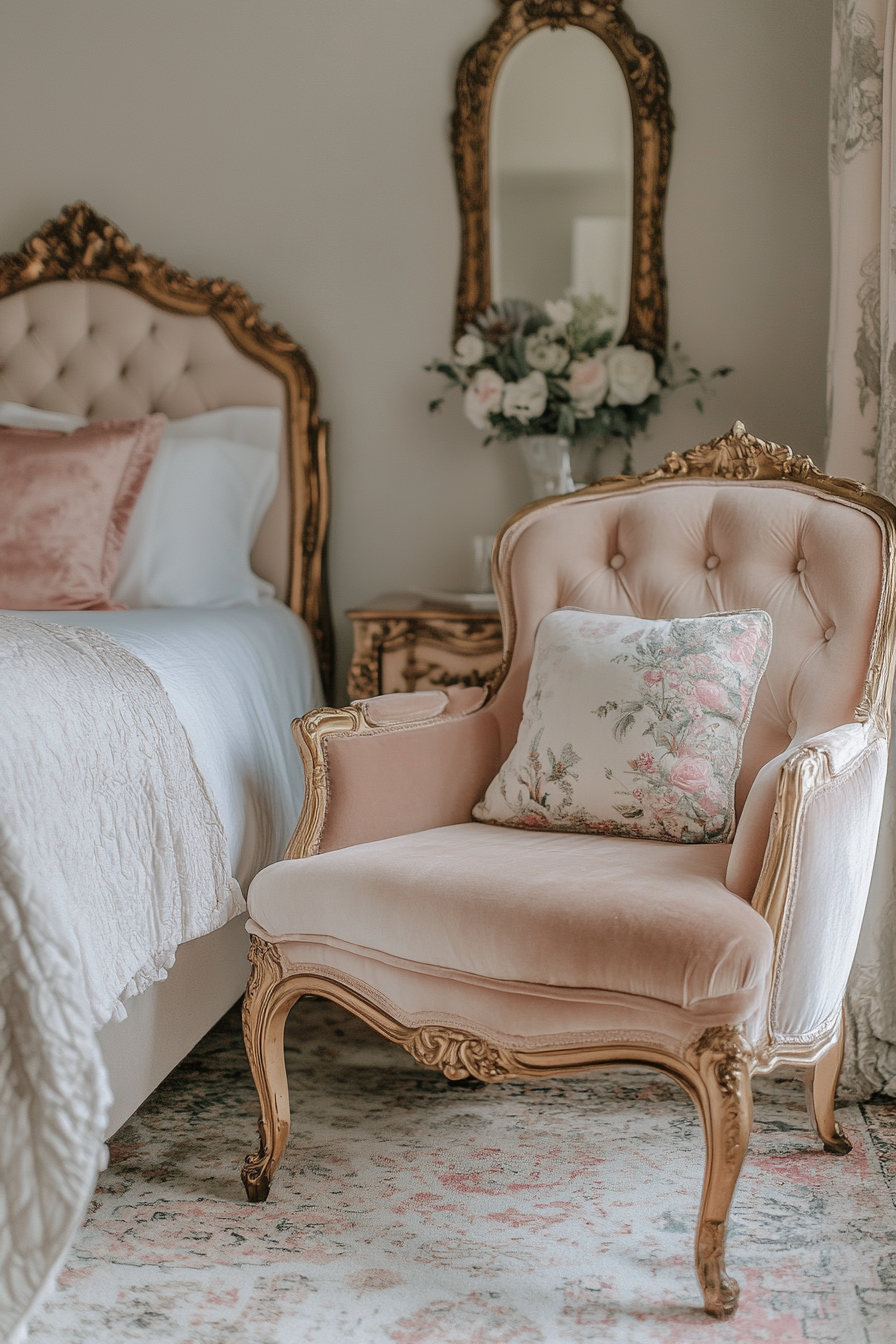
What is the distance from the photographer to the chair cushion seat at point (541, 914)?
1.23 meters

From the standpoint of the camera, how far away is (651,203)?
8.39ft

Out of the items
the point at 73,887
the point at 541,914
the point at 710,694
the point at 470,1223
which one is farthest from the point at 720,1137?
the point at 73,887

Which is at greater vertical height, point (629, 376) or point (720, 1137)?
point (629, 376)

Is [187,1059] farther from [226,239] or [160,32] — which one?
[160,32]

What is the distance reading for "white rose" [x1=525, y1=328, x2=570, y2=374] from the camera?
8.07 feet

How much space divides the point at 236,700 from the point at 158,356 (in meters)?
1.15

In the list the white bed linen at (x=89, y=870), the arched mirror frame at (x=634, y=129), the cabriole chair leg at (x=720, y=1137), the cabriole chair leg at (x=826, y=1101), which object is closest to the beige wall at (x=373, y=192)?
the arched mirror frame at (x=634, y=129)

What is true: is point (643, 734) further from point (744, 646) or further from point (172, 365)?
point (172, 365)

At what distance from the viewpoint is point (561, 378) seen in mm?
2479

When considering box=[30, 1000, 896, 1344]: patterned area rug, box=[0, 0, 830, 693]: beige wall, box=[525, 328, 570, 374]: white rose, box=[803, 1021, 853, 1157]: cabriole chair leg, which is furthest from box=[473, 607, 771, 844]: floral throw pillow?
box=[0, 0, 830, 693]: beige wall

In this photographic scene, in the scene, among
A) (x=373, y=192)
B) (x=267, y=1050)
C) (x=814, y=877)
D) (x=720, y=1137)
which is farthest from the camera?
(x=373, y=192)

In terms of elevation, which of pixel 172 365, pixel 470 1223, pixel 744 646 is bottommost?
pixel 470 1223

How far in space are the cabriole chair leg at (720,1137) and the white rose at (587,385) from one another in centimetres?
154

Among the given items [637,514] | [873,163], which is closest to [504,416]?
[637,514]
